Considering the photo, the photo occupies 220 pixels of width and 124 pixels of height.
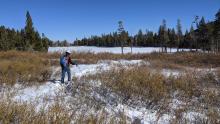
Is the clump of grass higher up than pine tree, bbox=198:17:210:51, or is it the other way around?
pine tree, bbox=198:17:210:51

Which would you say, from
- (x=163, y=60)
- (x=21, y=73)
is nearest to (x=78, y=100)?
(x=21, y=73)

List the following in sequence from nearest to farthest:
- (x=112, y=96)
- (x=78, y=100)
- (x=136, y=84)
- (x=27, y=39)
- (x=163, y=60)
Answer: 1. (x=78, y=100)
2. (x=112, y=96)
3. (x=136, y=84)
4. (x=163, y=60)
5. (x=27, y=39)

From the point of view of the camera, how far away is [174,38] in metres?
93.1

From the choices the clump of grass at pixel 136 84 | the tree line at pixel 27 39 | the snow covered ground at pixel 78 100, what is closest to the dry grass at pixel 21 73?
the snow covered ground at pixel 78 100

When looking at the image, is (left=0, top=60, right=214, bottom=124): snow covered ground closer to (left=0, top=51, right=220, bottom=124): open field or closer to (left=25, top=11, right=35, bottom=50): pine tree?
(left=0, top=51, right=220, bottom=124): open field

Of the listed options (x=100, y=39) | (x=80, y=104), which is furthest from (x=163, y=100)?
(x=100, y=39)

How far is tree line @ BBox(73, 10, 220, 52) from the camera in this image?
70875mm

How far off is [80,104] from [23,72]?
15.5ft

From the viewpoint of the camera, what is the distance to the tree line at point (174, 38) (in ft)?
233

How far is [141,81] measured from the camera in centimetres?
1118

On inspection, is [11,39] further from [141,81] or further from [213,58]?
[141,81]

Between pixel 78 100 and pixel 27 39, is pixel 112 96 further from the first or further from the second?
pixel 27 39

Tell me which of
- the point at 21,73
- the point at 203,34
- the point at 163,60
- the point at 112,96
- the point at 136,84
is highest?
the point at 203,34

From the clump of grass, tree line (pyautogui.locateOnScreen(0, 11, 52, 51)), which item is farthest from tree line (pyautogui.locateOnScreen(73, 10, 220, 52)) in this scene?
Answer: the clump of grass
